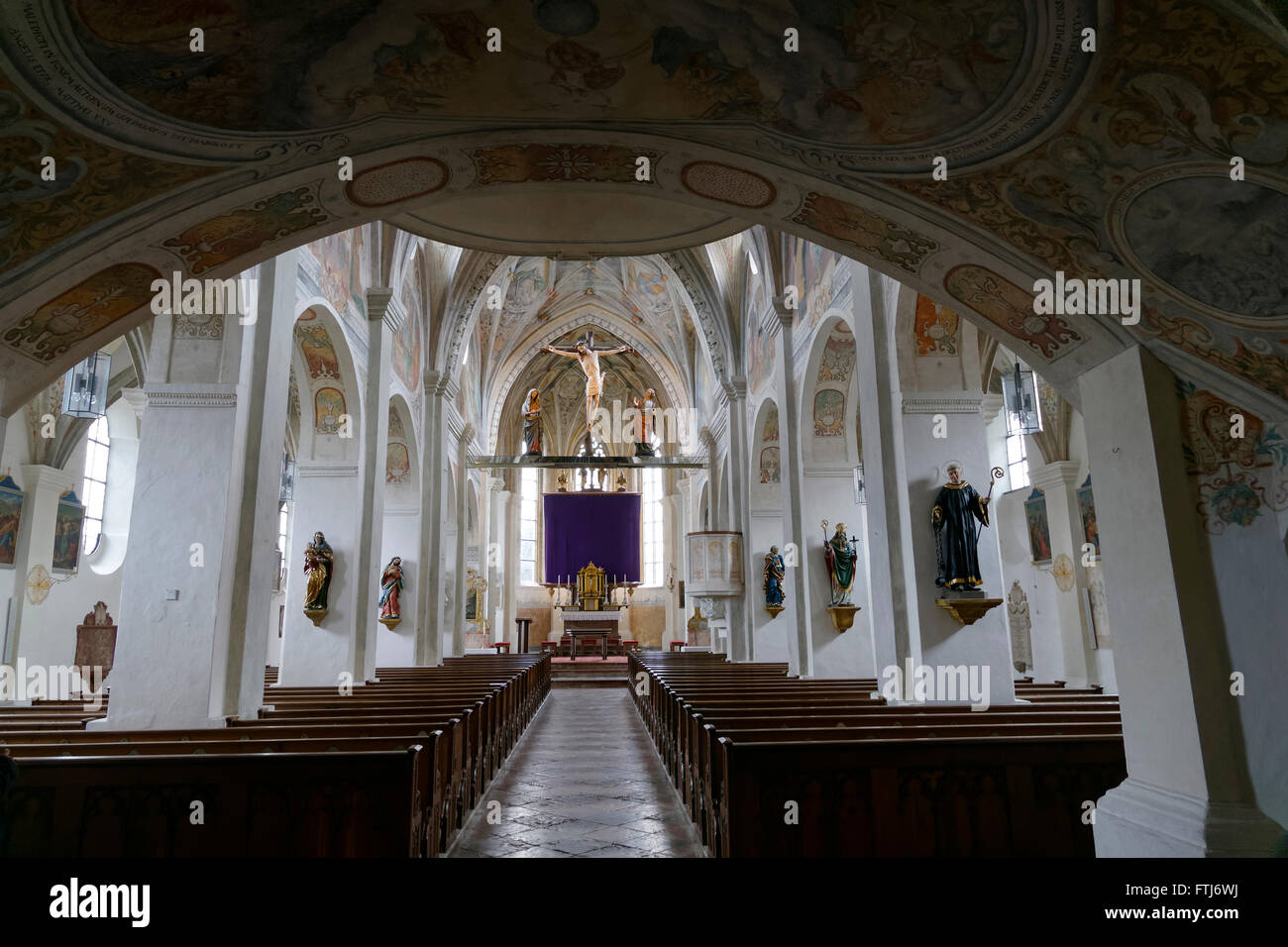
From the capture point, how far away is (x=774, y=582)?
15.3m

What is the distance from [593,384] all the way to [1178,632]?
72.4 feet

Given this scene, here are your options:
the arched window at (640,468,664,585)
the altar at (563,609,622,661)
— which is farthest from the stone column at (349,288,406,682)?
the arched window at (640,468,664,585)

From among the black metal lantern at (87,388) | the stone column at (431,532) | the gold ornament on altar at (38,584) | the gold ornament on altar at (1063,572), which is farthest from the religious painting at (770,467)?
the gold ornament on altar at (38,584)

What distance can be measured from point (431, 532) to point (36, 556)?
22.7 ft

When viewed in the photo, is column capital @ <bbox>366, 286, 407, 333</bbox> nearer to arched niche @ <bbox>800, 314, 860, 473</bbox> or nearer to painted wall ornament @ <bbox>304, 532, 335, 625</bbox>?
painted wall ornament @ <bbox>304, 532, 335, 625</bbox>

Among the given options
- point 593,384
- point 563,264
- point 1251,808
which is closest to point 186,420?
point 1251,808

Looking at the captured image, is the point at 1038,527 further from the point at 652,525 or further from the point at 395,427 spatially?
the point at 652,525

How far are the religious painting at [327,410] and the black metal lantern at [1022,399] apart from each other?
34.1 feet

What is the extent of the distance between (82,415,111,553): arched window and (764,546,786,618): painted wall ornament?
44.2ft

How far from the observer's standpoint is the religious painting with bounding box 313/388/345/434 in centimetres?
1196

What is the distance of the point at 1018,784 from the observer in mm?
4758

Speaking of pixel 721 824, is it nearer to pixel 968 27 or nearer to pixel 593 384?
pixel 968 27

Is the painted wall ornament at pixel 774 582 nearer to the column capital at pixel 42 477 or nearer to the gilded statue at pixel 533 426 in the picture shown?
the gilded statue at pixel 533 426

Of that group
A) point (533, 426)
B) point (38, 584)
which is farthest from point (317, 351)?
point (533, 426)
